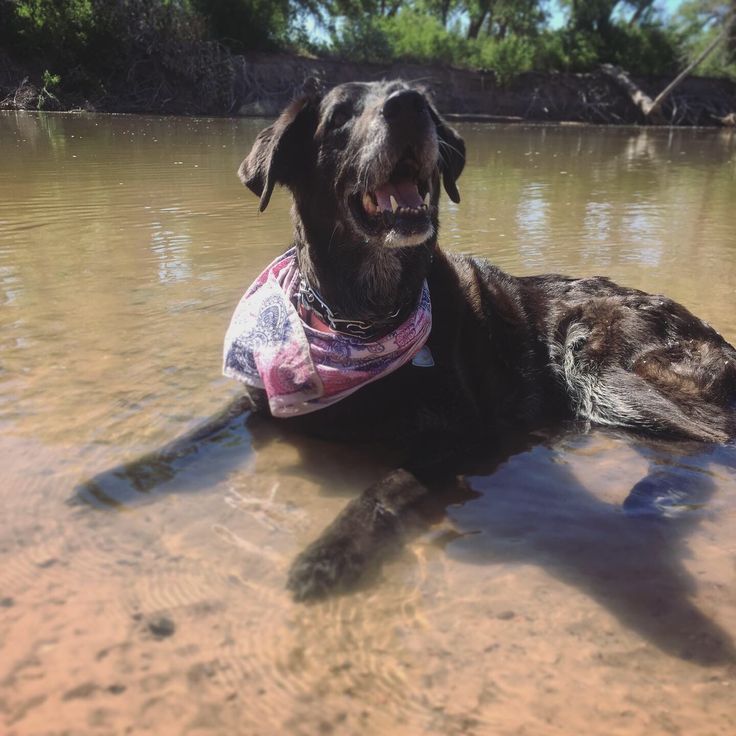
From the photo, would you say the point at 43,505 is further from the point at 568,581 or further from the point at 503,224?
the point at 503,224

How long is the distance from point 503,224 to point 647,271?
1.99m

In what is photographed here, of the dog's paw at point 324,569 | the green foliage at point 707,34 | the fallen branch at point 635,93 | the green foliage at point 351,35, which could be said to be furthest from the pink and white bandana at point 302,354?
the green foliage at point 707,34

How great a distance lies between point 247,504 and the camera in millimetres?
2688

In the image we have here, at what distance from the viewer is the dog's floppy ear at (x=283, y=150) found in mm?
3150

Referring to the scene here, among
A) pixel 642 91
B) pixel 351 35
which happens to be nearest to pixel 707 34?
pixel 642 91

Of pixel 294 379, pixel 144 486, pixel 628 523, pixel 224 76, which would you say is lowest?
pixel 628 523

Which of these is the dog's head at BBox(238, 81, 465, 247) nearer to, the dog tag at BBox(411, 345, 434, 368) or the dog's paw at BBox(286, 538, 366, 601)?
the dog tag at BBox(411, 345, 434, 368)

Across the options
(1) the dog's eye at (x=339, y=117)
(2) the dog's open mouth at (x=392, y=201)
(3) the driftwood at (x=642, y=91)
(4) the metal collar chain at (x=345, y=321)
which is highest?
(3) the driftwood at (x=642, y=91)

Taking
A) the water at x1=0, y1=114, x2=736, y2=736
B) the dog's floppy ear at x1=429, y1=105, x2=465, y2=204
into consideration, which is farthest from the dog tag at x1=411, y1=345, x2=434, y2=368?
the dog's floppy ear at x1=429, y1=105, x2=465, y2=204

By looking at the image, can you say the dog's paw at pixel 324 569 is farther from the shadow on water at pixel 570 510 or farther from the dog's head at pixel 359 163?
the dog's head at pixel 359 163

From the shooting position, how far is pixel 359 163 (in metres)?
2.97

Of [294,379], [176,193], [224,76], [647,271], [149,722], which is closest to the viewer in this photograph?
[149,722]

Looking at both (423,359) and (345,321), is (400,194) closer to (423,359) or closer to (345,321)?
(345,321)

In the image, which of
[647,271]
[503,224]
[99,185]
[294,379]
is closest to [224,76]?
[99,185]
